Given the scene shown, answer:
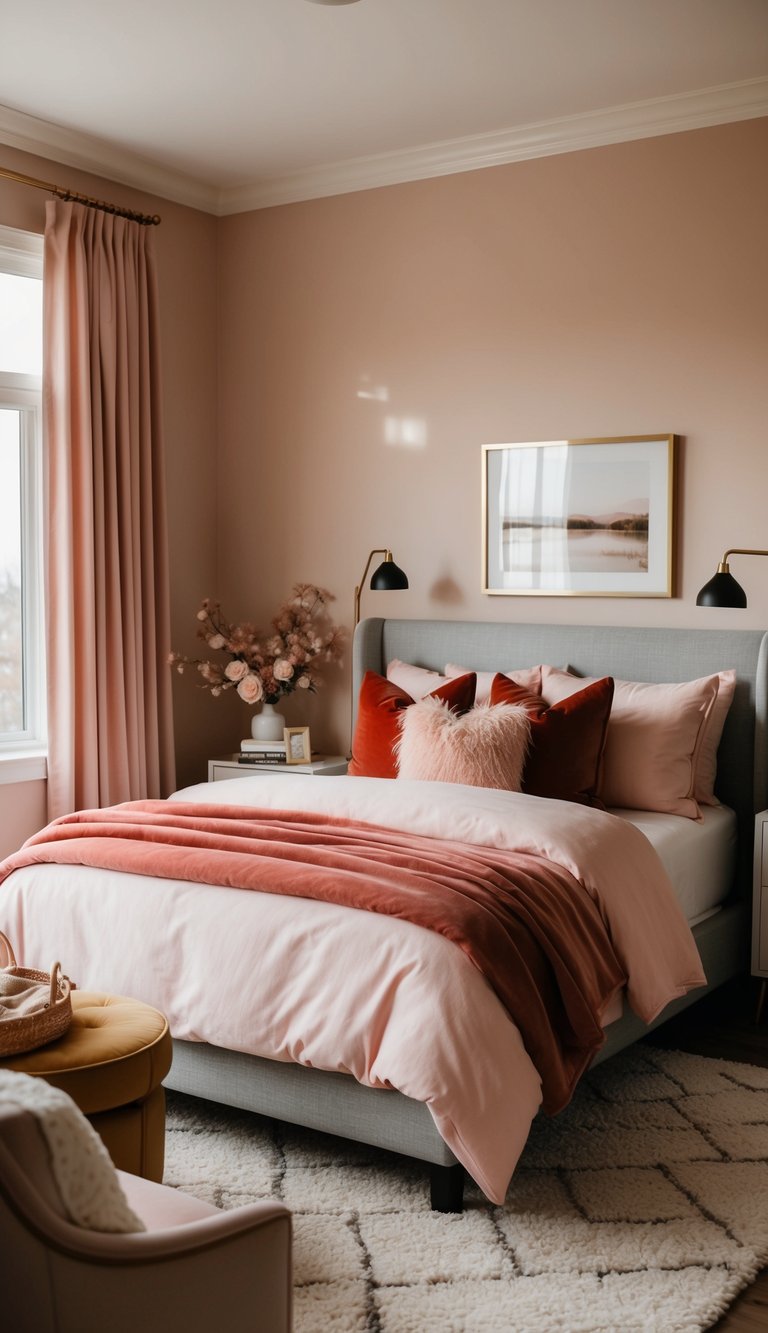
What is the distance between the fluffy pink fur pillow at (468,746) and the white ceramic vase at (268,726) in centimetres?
114

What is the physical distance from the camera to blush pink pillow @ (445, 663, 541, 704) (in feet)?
13.8

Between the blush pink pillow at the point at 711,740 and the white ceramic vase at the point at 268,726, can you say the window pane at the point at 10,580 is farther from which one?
the blush pink pillow at the point at 711,740

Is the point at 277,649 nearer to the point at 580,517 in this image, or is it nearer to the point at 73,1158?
the point at 580,517

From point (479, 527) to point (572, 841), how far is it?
1894mm

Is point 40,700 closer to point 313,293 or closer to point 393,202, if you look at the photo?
point 313,293

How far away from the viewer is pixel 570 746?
3715 mm

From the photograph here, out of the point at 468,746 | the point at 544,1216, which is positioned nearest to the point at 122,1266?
the point at 544,1216

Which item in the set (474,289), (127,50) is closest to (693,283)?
(474,289)

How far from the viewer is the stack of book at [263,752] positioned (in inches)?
191

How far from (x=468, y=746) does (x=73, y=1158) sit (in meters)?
2.48

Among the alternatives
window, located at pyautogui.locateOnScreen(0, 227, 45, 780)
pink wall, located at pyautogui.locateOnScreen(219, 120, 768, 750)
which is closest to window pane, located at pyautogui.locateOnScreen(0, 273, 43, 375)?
window, located at pyautogui.locateOnScreen(0, 227, 45, 780)

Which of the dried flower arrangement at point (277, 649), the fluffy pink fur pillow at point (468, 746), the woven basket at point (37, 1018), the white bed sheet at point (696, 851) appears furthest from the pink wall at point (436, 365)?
the woven basket at point (37, 1018)

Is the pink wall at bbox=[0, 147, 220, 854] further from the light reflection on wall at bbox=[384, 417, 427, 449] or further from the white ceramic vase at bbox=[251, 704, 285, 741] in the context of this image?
the light reflection on wall at bbox=[384, 417, 427, 449]

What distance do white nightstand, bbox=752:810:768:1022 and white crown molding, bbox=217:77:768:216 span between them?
231 centimetres
